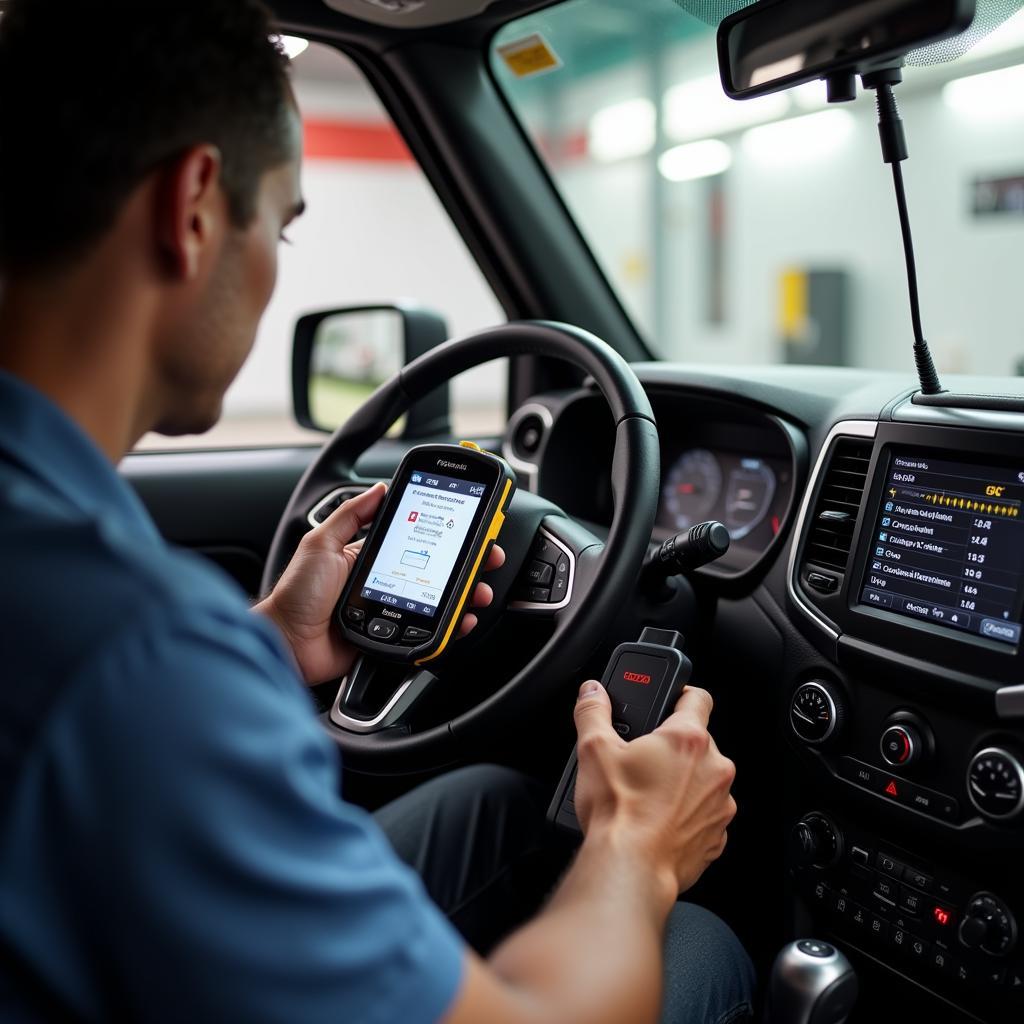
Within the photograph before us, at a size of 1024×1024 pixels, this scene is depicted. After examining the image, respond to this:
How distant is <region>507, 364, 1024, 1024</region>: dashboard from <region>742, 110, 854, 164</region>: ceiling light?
702 cm

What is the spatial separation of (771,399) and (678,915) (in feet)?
2.55

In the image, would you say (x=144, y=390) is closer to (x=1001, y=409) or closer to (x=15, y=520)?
(x=15, y=520)

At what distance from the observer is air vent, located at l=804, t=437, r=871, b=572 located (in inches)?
57.6

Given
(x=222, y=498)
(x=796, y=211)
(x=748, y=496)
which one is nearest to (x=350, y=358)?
(x=222, y=498)

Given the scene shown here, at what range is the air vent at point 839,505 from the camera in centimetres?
146

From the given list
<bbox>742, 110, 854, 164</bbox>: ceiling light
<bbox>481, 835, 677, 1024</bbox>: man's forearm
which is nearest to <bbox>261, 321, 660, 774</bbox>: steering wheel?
<bbox>481, 835, 677, 1024</bbox>: man's forearm

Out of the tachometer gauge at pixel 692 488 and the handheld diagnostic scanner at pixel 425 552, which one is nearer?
the handheld diagnostic scanner at pixel 425 552

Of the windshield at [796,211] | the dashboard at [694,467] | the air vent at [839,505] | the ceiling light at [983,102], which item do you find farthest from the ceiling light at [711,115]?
the air vent at [839,505]

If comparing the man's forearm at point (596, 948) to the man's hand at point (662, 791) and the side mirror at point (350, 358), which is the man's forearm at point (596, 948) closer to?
the man's hand at point (662, 791)

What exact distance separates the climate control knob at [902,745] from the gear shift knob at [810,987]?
24 centimetres

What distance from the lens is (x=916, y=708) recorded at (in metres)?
1.32

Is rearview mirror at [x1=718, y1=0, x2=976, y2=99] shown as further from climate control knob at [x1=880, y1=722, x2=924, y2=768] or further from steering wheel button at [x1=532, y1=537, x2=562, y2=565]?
climate control knob at [x1=880, y1=722, x2=924, y2=768]

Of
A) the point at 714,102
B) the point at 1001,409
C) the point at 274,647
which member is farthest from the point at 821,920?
the point at 714,102

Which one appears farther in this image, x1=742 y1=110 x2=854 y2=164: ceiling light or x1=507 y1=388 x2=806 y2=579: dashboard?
x1=742 y1=110 x2=854 y2=164: ceiling light
